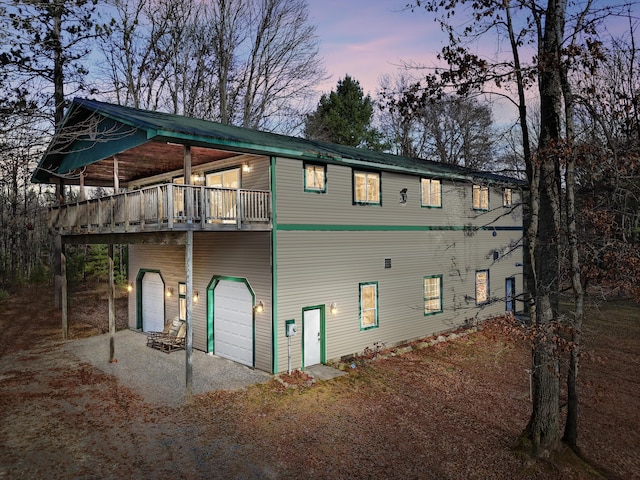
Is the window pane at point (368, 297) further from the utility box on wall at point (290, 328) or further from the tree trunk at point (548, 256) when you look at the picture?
the tree trunk at point (548, 256)

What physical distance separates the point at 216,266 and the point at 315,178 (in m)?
4.51

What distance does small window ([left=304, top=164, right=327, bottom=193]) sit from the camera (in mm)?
13312

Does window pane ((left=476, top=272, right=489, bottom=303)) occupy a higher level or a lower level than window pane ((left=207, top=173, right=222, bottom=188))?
lower

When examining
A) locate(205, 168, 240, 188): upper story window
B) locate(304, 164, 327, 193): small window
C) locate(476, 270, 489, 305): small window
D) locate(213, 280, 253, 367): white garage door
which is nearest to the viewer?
locate(213, 280, 253, 367): white garage door

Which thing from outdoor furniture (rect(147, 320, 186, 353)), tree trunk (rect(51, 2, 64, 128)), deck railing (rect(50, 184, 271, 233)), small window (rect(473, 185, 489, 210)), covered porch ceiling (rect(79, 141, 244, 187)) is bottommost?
outdoor furniture (rect(147, 320, 186, 353))

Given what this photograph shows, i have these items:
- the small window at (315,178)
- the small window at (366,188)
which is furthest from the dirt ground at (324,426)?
the small window at (315,178)

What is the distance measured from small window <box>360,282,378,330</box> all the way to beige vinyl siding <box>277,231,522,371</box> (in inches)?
7.5

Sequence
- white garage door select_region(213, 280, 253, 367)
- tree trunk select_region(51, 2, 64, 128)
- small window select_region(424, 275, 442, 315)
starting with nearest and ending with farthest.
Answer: tree trunk select_region(51, 2, 64, 128)
white garage door select_region(213, 280, 253, 367)
small window select_region(424, 275, 442, 315)

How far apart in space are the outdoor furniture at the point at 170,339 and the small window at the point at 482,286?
13.0 m

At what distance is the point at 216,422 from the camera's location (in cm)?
923

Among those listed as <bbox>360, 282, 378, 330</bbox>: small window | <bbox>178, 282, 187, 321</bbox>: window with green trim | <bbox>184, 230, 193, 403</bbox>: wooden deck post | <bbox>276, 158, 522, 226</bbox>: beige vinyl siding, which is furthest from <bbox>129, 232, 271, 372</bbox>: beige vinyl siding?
<bbox>360, 282, 378, 330</bbox>: small window

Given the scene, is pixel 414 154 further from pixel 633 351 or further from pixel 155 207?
pixel 155 207

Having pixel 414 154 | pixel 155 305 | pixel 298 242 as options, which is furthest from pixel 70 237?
pixel 414 154

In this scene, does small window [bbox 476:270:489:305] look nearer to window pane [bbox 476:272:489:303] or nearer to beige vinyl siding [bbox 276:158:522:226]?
window pane [bbox 476:272:489:303]
